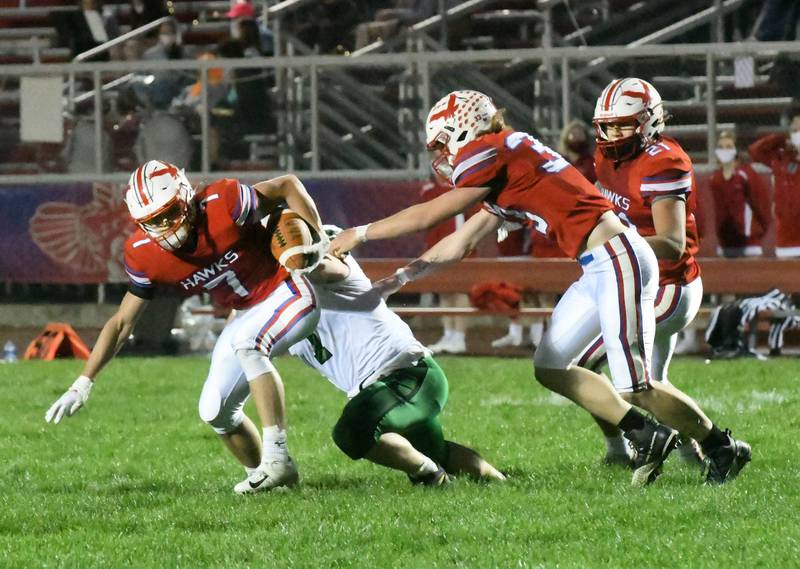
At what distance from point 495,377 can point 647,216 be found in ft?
13.8

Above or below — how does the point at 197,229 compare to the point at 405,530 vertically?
above

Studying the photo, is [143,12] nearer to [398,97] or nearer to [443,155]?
[398,97]

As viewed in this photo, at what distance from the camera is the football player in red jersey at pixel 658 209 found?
6477 mm

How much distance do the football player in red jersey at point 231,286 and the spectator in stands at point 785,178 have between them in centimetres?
683

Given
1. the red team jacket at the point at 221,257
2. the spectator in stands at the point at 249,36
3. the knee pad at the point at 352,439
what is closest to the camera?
the knee pad at the point at 352,439

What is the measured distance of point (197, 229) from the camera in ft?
21.8

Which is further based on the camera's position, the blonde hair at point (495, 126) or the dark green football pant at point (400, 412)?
the dark green football pant at point (400, 412)

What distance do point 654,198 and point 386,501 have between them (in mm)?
1736

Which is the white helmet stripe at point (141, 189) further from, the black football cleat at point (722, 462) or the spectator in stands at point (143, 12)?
the spectator in stands at point (143, 12)

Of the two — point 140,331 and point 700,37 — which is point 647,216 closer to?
point 140,331

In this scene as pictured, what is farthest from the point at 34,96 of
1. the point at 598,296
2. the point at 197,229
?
the point at 598,296

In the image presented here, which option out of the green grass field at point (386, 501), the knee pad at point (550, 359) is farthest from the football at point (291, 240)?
the knee pad at point (550, 359)

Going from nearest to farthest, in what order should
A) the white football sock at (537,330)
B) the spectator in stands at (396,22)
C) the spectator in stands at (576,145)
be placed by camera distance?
the spectator in stands at (576,145)
the white football sock at (537,330)
the spectator in stands at (396,22)

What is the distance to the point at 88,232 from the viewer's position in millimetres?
14727
